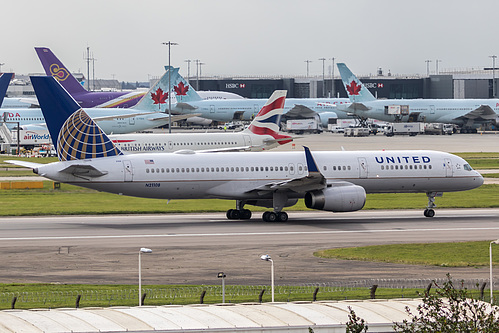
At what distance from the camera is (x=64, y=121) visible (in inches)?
1874

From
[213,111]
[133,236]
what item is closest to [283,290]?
[133,236]

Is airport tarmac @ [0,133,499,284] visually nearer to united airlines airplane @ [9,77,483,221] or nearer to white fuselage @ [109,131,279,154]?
united airlines airplane @ [9,77,483,221]

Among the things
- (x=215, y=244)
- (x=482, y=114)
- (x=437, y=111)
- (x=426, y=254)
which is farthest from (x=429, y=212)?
(x=482, y=114)

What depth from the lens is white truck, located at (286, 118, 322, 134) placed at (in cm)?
15850

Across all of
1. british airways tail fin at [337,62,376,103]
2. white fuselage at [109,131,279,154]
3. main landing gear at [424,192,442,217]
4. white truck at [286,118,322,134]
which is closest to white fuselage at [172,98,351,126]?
white truck at [286,118,322,134]

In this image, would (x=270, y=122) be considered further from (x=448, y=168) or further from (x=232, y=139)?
(x=448, y=168)

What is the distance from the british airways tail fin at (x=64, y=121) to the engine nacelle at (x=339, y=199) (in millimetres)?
12790

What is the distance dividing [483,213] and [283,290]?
2728cm

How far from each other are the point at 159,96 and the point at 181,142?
114 feet

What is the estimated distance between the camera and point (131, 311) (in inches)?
872

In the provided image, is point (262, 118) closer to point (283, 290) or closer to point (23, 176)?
point (23, 176)

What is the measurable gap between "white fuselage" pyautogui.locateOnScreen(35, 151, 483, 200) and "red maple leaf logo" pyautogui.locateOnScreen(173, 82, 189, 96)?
113 metres

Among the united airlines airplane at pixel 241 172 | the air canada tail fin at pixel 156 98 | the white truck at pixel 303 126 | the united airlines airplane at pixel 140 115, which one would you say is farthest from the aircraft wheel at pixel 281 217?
the white truck at pixel 303 126

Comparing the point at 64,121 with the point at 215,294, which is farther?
the point at 64,121
